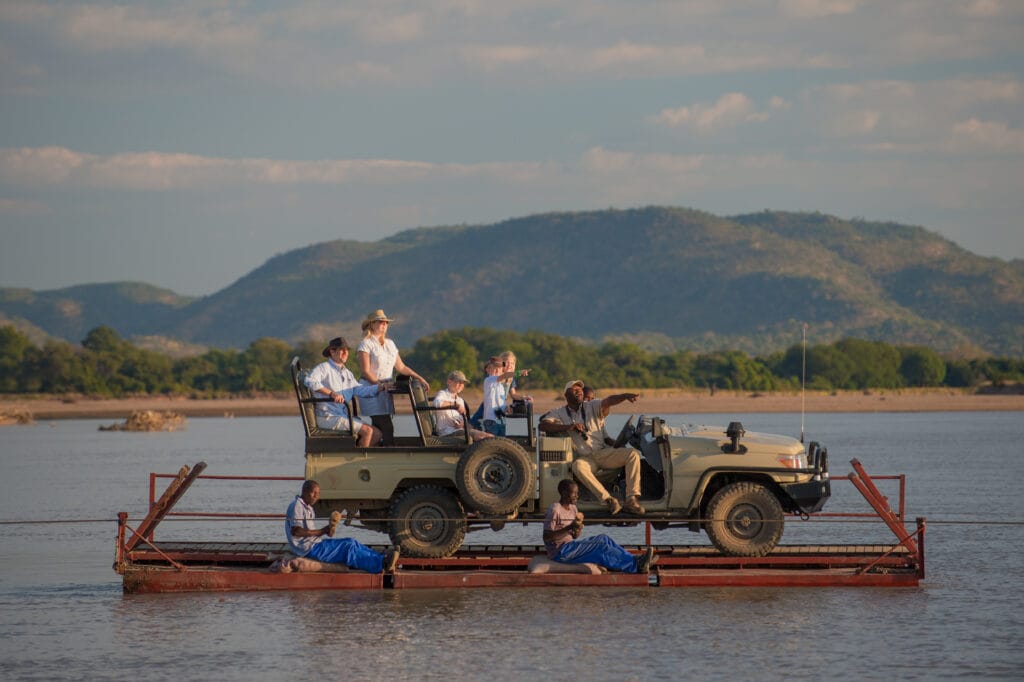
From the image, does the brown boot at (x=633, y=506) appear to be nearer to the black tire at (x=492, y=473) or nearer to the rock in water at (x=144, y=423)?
the black tire at (x=492, y=473)

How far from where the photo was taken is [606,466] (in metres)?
15.7

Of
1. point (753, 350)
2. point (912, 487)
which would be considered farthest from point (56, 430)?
Answer: point (753, 350)

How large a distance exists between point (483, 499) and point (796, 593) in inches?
130

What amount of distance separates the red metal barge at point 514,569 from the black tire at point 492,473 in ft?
2.41

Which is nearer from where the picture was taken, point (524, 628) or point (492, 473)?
point (524, 628)

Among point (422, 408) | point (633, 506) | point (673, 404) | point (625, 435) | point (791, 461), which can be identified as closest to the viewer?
point (633, 506)

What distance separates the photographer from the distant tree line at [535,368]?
97500 millimetres

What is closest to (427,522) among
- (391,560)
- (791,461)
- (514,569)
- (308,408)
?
(391,560)

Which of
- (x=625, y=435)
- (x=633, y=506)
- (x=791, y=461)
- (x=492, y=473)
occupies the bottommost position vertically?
(x=633, y=506)

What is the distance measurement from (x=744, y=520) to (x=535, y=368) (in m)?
86.8

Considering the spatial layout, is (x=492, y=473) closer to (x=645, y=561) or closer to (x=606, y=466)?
(x=606, y=466)

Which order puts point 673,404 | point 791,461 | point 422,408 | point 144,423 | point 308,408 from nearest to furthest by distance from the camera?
point 422,408
point 791,461
point 308,408
point 144,423
point 673,404

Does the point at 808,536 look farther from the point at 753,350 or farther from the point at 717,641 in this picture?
the point at 753,350

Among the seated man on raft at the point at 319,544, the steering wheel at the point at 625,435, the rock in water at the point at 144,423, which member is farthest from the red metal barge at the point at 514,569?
the rock in water at the point at 144,423
